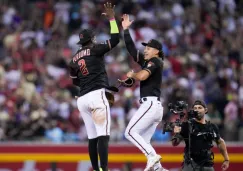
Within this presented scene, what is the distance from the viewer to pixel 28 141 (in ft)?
65.9

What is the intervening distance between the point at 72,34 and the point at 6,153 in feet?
19.9

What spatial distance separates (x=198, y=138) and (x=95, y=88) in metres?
1.91

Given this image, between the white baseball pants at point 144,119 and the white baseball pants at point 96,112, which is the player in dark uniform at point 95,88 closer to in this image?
the white baseball pants at point 96,112

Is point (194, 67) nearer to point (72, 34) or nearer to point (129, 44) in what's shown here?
point (72, 34)

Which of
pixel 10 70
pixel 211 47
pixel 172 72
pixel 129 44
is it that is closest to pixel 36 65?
pixel 10 70

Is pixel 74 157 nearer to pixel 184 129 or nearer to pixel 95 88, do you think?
pixel 95 88

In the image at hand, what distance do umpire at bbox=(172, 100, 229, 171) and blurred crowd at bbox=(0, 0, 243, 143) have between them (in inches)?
240

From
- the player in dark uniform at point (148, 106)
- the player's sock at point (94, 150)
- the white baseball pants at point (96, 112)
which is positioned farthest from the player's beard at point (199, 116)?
the player's sock at point (94, 150)

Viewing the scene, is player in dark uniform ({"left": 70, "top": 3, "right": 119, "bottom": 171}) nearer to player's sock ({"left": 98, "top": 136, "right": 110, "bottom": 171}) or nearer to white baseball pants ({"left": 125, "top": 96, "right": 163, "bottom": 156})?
player's sock ({"left": 98, "top": 136, "right": 110, "bottom": 171})

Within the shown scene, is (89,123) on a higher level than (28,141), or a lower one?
higher

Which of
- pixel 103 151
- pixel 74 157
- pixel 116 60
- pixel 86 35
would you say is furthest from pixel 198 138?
pixel 116 60

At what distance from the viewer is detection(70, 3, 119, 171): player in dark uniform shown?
13836mm

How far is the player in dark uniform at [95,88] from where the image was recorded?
13.8 metres

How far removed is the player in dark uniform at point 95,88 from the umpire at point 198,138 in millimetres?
1313
